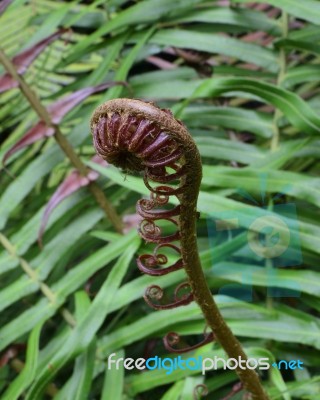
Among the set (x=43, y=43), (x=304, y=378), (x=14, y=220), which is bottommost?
(x=304, y=378)

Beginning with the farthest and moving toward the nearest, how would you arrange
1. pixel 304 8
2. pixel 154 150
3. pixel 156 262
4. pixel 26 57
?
pixel 26 57 → pixel 304 8 → pixel 156 262 → pixel 154 150

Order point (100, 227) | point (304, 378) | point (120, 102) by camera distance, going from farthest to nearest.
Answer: point (100, 227)
point (304, 378)
point (120, 102)

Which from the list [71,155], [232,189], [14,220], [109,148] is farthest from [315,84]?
[109,148]

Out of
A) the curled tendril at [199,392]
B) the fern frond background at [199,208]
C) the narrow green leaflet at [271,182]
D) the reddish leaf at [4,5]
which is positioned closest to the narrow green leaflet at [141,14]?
the fern frond background at [199,208]

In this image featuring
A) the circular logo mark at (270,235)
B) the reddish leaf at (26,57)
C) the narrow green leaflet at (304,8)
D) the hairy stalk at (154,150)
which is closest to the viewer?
the hairy stalk at (154,150)

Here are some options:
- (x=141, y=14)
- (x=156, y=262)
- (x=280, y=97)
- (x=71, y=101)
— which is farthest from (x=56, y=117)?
(x=156, y=262)

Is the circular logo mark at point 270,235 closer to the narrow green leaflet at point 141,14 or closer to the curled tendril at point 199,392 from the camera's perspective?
the curled tendril at point 199,392

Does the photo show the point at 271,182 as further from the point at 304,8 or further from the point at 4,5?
the point at 4,5

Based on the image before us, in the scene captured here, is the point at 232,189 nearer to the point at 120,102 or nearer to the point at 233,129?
the point at 233,129
